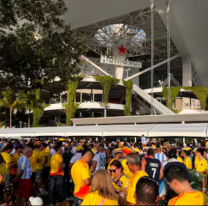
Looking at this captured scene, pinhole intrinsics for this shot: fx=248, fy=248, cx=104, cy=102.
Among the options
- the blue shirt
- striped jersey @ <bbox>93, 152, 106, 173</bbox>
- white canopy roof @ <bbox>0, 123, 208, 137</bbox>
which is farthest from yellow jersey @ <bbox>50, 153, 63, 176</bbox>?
white canopy roof @ <bbox>0, 123, 208, 137</bbox>

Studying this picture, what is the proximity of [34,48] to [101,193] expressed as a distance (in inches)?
309

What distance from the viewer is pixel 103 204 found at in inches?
112

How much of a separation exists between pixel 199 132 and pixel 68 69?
1417 cm

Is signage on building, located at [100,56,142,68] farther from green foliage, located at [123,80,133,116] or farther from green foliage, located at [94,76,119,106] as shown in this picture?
green foliage, located at [123,80,133,116]

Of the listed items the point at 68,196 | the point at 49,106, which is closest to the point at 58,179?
the point at 68,196

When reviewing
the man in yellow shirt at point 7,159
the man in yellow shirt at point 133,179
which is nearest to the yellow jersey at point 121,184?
the man in yellow shirt at point 133,179

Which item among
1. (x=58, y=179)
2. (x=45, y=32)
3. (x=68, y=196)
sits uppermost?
(x=45, y=32)

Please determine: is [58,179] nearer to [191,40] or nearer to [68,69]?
[68,69]

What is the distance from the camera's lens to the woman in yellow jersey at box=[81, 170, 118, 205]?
9.43 ft

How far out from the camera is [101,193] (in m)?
2.91

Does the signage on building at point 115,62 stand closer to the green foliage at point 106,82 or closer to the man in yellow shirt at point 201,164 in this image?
the green foliage at point 106,82

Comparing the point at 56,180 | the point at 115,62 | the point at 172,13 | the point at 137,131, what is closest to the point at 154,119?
the point at 137,131

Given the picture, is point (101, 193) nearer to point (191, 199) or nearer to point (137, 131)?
point (191, 199)

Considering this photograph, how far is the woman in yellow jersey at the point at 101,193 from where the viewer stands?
9.43ft
